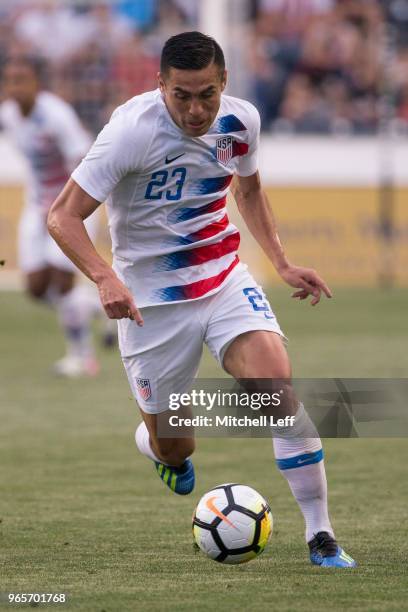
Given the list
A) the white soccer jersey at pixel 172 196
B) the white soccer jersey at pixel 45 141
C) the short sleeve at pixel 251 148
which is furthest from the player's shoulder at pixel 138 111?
the white soccer jersey at pixel 45 141

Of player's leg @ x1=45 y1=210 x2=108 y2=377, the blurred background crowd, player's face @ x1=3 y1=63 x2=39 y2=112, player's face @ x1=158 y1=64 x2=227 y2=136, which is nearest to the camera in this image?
player's face @ x1=158 y1=64 x2=227 y2=136

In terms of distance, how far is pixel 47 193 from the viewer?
12555 mm

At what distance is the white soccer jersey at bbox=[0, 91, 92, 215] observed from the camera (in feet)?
38.9

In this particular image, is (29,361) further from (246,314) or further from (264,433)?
(246,314)

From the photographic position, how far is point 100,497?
7.04 m

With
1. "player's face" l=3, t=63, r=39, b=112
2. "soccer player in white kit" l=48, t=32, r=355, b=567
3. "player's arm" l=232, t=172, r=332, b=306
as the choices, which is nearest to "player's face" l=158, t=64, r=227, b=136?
"soccer player in white kit" l=48, t=32, r=355, b=567

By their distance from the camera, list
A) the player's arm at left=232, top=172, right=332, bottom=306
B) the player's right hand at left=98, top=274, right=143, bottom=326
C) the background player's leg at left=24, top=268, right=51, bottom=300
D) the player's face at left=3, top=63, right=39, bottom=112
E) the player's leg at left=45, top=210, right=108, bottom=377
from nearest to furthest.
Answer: the player's right hand at left=98, top=274, right=143, bottom=326
the player's arm at left=232, top=172, right=332, bottom=306
the player's face at left=3, top=63, right=39, bottom=112
the player's leg at left=45, top=210, right=108, bottom=377
the background player's leg at left=24, top=268, right=51, bottom=300

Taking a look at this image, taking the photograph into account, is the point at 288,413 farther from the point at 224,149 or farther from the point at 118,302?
the point at 224,149

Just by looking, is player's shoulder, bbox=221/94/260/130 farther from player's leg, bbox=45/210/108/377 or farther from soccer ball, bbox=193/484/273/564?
player's leg, bbox=45/210/108/377

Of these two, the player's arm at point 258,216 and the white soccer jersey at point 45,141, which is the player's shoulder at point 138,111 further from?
the white soccer jersey at point 45,141

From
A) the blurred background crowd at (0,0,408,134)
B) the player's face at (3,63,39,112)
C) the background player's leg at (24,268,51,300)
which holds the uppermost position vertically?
the player's face at (3,63,39,112)

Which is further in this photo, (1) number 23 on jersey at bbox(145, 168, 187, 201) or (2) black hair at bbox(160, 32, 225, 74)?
A: (1) number 23 on jersey at bbox(145, 168, 187, 201)

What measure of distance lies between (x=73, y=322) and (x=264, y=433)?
5.98m

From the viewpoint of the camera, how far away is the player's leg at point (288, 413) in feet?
17.4
